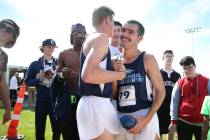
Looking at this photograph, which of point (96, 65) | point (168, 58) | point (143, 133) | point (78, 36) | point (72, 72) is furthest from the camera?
point (168, 58)

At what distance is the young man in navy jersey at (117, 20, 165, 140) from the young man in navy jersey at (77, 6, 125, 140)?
12.8 inches

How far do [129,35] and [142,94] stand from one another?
711 mm

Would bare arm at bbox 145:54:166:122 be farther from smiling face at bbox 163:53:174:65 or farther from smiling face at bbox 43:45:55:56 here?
smiling face at bbox 163:53:174:65

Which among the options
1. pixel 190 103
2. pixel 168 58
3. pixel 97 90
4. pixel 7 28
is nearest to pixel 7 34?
pixel 7 28

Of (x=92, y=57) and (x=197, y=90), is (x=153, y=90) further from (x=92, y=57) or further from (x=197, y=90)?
(x=197, y=90)

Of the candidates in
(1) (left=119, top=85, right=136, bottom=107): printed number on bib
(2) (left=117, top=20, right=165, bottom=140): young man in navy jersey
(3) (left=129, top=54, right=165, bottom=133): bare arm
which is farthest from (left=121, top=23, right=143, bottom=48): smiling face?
(1) (left=119, top=85, right=136, bottom=107): printed number on bib

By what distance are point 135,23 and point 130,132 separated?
128 cm

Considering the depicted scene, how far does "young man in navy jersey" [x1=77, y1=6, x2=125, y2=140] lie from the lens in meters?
3.27

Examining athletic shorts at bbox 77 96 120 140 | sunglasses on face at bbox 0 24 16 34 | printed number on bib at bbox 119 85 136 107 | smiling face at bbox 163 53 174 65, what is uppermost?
sunglasses on face at bbox 0 24 16 34

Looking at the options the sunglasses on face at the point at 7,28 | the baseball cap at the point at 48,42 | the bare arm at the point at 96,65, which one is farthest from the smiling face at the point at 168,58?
the bare arm at the point at 96,65

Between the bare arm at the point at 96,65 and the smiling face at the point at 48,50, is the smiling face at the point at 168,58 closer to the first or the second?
the smiling face at the point at 48,50

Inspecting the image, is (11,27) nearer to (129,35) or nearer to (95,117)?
(129,35)

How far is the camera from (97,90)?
3.46 m

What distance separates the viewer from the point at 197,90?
6449 mm
